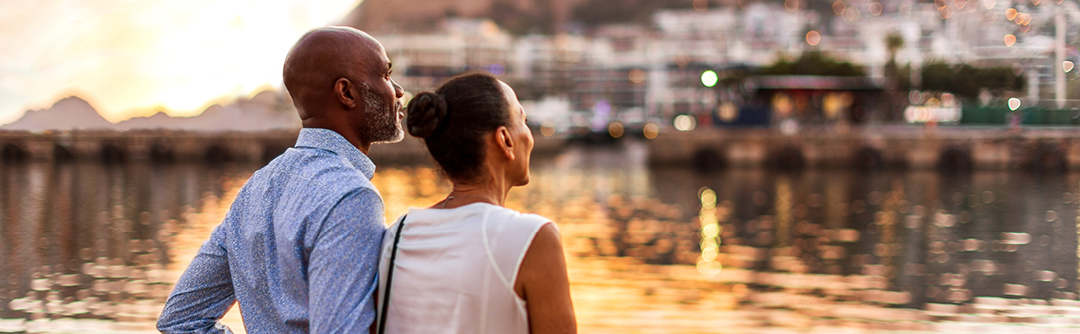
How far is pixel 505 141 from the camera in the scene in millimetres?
2078

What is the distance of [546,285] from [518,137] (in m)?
0.35

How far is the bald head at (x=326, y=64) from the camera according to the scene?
7.09ft

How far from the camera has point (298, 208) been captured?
79.0 inches

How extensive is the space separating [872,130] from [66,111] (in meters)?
51.0

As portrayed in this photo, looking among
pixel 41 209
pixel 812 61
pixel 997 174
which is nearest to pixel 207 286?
pixel 41 209

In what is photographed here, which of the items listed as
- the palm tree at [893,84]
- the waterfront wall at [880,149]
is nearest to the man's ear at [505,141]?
the waterfront wall at [880,149]

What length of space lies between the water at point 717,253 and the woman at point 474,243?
6.10m

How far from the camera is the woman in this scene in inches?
75.5

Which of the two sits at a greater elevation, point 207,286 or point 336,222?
point 336,222

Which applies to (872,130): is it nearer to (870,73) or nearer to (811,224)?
(811,224)

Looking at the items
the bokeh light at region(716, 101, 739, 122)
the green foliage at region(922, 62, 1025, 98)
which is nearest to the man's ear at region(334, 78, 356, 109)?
the bokeh light at region(716, 101, 739, 122)

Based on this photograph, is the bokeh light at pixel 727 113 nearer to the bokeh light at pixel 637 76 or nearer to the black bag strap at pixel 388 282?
the black bag strap at pixel 388 282

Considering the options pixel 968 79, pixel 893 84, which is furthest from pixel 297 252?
pixel 968 79

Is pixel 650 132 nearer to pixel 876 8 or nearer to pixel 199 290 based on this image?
pixel 199 290
